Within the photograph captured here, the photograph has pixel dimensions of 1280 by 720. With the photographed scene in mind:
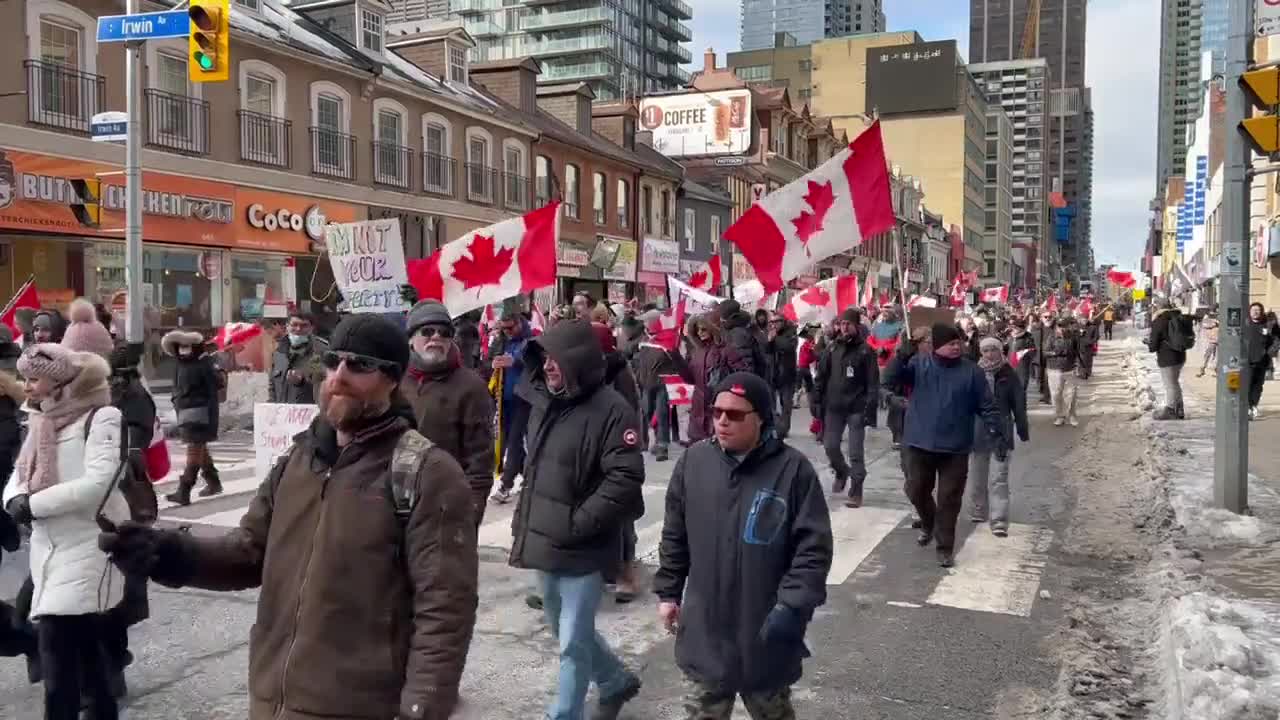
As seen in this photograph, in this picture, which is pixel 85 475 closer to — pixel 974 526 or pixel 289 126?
pixel 974 526

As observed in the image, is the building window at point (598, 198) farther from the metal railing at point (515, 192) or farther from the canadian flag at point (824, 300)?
the canadian flag at point (824, 300)

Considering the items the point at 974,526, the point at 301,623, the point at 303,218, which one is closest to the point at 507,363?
the point at 974,526

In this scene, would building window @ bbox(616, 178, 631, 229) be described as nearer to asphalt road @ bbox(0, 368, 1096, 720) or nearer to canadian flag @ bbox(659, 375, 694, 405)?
canadian flag @ bbox(659, 375, 694, 405)

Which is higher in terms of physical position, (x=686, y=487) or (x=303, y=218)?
(x=303, y=218)

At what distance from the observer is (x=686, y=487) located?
12.8 ft

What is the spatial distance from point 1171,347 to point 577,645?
1364 cm

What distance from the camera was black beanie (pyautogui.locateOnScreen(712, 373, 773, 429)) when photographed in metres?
3.79

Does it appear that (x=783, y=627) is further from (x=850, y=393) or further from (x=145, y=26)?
(x=145, y=26)

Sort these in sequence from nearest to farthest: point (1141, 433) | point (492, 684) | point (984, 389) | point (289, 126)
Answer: point (492, 684) < point (984, 389) < point (1141, 433) < point (289, 126)

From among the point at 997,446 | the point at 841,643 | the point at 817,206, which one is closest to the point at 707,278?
the point at 817,206

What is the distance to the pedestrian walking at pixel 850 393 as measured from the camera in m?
9.70

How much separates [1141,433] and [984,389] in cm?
863

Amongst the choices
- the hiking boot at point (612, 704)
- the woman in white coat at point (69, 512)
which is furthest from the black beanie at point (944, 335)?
the woman in white coat at point (69, 512)

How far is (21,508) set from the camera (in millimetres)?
4109
